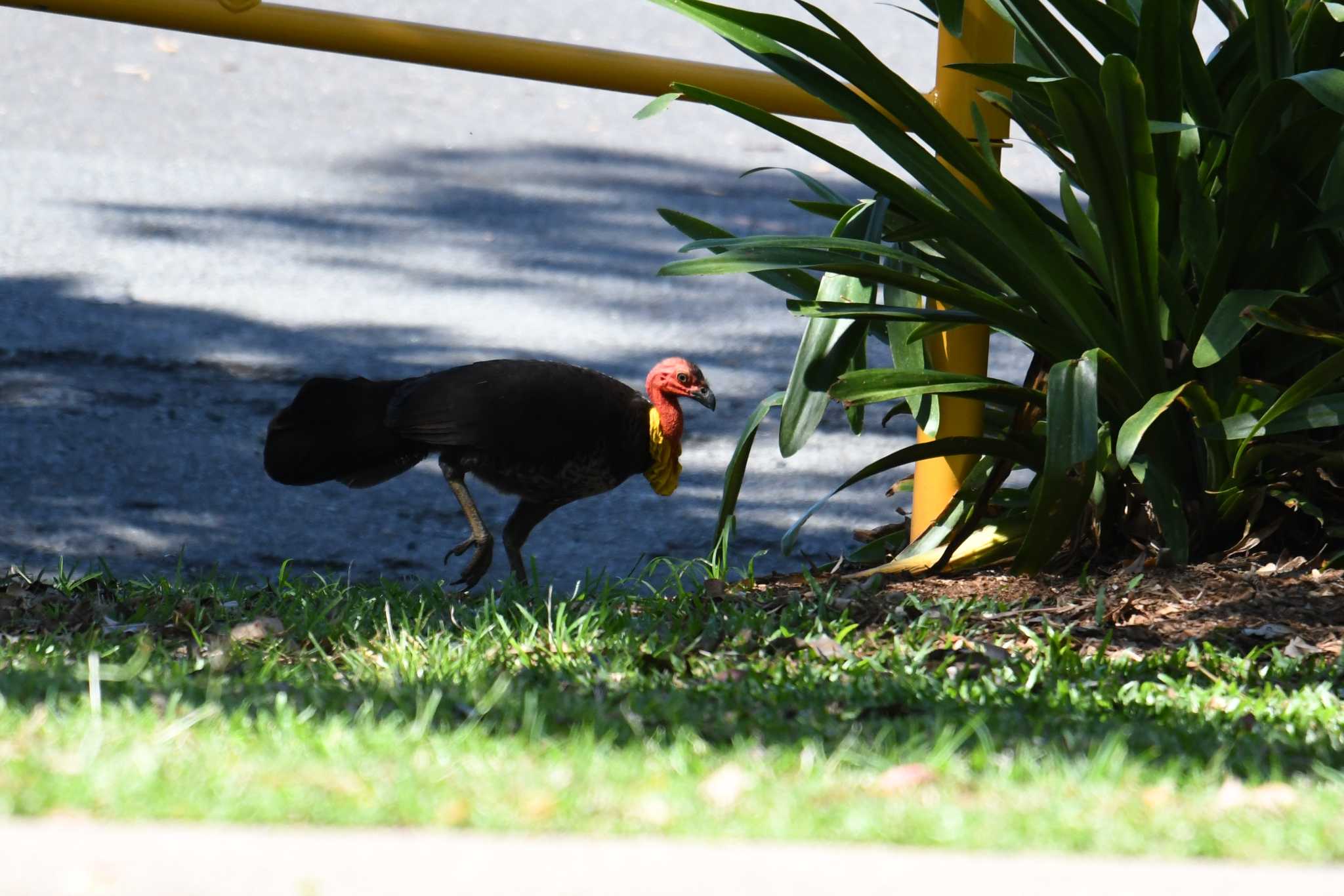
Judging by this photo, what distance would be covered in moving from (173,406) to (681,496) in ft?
6.65

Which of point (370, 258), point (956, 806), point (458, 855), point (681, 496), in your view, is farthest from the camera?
point (370, 258)

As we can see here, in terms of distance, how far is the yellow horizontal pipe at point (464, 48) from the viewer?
4832 millimetres

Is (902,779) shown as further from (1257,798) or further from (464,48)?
(464,48)

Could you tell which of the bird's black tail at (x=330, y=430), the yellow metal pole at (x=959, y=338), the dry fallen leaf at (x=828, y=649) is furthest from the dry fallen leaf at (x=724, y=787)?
the bird's black tail at (x=330, y=430)

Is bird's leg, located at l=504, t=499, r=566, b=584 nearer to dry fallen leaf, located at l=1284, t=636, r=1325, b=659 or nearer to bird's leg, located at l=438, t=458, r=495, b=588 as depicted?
bird's leg, located at l=438, t=458, r=495, b=588

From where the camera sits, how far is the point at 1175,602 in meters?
3.97

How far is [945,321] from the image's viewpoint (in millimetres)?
4227

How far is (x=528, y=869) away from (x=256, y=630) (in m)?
2.24

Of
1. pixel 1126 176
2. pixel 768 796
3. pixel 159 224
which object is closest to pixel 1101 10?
pixel 1126 176

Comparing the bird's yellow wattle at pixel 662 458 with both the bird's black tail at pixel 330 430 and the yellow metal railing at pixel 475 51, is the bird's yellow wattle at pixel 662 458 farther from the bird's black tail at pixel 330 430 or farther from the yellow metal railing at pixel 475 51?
the yellow metal railing at pixel 475 51

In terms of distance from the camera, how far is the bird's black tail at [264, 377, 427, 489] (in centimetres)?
512

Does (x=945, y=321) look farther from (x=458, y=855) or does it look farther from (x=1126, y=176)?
(x=458, y=855)

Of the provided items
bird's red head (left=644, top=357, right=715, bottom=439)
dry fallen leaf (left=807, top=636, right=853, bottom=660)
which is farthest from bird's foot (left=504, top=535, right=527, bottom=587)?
dry fallen leaf (left=807, top=636, right=853, bottom=660)

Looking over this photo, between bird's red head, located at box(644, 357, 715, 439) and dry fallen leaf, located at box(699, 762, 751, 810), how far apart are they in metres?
2.83
